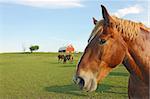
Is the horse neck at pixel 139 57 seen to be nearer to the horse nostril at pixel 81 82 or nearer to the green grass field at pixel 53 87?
the horse nostril at pixel 81 82

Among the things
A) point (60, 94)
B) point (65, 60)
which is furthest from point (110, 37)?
point (65, 60)

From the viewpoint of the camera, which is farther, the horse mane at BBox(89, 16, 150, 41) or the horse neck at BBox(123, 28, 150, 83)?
the horse neck at BBox(123, 28, 150, 83)

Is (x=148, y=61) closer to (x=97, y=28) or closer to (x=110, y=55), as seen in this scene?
(x=110, y=55)

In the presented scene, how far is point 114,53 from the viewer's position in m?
3.17

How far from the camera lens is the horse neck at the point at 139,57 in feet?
11.0

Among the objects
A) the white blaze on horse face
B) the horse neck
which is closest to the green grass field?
the horse neck

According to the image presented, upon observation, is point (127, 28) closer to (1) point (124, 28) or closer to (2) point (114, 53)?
(1) point (124, 28)

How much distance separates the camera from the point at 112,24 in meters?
3.18

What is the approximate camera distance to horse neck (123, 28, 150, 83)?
334 cm

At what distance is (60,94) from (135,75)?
7719 mm

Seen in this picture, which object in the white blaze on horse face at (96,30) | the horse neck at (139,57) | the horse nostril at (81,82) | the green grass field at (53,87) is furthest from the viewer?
the green grass field at (53,87)

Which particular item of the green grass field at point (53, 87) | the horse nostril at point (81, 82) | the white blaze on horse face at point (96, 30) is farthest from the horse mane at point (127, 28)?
the green grass field at point (53, 87)

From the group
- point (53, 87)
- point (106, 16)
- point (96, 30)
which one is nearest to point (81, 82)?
point (96, 30)

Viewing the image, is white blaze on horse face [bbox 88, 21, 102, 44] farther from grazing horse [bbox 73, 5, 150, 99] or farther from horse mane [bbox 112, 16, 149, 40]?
horse mane [bbox 112, 16, 149, 40]
